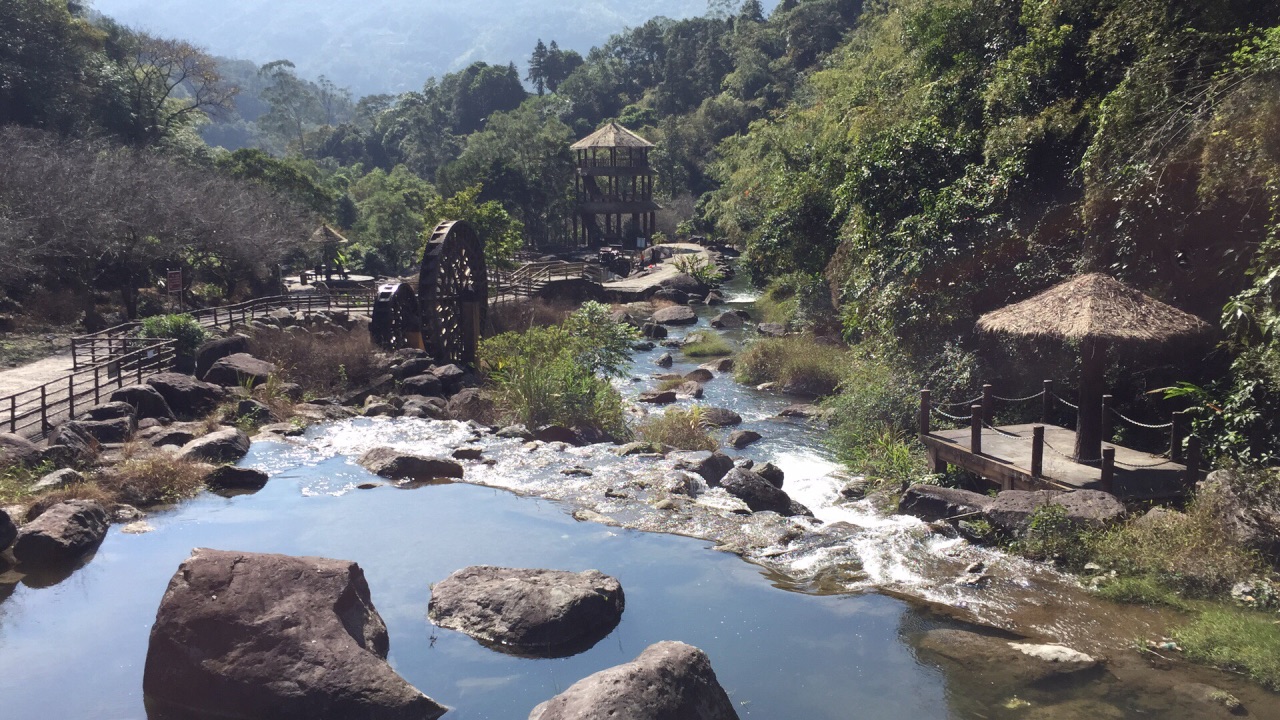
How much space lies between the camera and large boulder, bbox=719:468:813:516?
43.3 feet

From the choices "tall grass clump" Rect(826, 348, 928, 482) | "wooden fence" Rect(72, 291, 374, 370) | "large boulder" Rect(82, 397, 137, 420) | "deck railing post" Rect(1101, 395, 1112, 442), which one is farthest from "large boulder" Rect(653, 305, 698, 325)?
"deck railing post" Rect(1101, 395, 1112, 442)

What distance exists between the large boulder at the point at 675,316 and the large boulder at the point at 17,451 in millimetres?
21606

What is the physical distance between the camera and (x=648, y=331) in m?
31.0

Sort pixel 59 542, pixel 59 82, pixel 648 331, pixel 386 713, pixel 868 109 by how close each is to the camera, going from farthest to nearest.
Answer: pixel 59 82, pixel 648 331, pixel 868 109, pixel 59 542, pixel 386 713

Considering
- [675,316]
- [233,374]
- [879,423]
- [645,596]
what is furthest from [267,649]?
[675,316]

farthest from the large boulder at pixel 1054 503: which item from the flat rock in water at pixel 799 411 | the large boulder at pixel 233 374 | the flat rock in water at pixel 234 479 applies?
the large boulder at pixel 233 374

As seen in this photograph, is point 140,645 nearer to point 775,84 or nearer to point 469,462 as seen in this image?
point 469,462

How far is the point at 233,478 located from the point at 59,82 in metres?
25.6

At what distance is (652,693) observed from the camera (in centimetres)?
702

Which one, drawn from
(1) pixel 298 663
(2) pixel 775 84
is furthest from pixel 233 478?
(2) pixel 775 84

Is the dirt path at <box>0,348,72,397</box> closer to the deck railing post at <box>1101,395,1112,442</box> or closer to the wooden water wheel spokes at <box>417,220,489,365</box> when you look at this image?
the wooden water wheel spokes at <box>417,220,489,365</box>

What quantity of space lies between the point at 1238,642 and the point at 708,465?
305 inches

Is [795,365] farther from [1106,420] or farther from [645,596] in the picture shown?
[645,596]

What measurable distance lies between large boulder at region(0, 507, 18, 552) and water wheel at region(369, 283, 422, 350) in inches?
488
